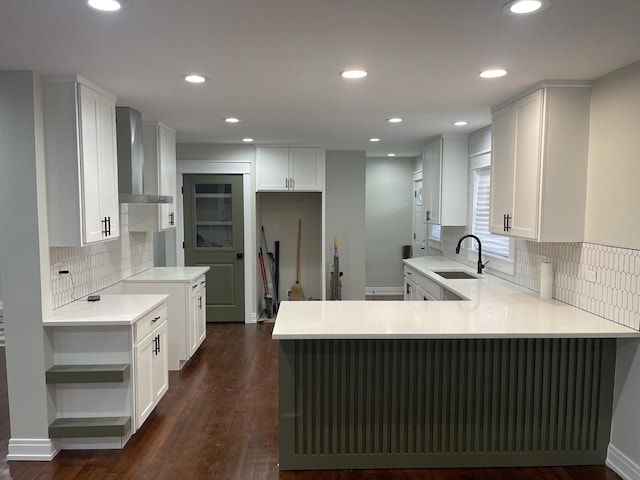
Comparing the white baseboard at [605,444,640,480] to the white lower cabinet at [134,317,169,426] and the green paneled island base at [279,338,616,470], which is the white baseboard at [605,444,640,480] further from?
the white lower cabinet at [134,317,169,426]

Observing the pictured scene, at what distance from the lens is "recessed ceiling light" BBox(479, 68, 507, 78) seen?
8.96 ft

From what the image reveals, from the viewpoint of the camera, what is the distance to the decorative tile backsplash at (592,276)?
2631mm

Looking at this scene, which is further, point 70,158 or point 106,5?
point 70,158

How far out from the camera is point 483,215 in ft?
15.8

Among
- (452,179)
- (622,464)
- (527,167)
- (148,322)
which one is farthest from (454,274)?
(148,322)

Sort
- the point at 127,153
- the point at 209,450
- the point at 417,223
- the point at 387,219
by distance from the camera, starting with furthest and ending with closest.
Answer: the point at 387,219 → the point at 417,223 → the point at 127,153 → the point at 209,450

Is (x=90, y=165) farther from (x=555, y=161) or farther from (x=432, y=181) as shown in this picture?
(x=432, y=181)

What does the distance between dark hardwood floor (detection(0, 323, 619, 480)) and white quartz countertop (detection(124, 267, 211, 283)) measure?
910mm

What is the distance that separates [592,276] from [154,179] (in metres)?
3.87

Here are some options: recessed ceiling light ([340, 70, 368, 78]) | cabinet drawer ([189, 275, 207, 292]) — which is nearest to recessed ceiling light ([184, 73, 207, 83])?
recessed ceiling light ([340, 70, 368, 78])

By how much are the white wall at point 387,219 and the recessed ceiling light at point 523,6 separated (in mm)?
6212

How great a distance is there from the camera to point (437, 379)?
2830 millimetres

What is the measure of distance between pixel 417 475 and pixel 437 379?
0.57 metres

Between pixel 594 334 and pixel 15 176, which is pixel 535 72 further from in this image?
pixel 15 176
